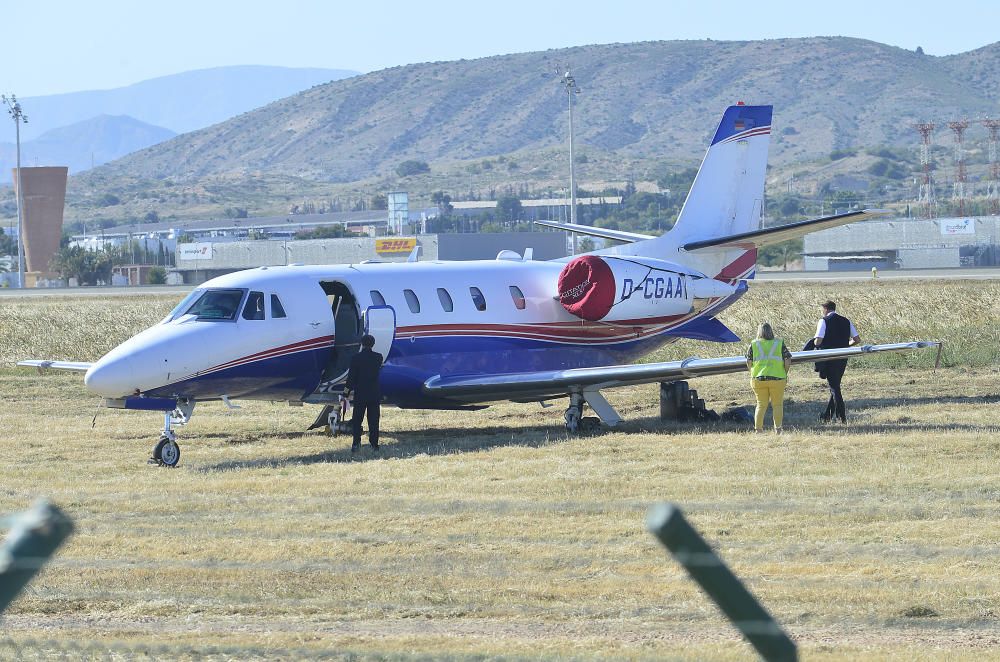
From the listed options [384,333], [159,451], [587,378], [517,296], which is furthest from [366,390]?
[517,296]

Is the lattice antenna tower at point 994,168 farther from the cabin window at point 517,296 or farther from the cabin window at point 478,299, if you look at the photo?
the cabin window at point 478,299

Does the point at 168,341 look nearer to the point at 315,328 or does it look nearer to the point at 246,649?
the point at 315,328

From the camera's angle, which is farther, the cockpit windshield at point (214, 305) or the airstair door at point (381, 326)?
the airstair door at point (381, 326)

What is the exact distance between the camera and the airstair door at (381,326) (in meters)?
19.8

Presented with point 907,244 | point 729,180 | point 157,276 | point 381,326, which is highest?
point 729,180

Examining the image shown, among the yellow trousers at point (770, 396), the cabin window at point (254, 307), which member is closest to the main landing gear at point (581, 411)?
the yellow trousers at point (770, 396)

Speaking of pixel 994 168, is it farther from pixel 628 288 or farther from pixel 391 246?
pixel 628 288

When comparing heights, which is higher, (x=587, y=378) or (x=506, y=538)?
(x=587, y=378)

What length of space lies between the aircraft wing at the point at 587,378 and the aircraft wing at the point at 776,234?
194 centimetres

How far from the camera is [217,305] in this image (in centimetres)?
1884

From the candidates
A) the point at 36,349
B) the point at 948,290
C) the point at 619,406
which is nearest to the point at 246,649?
the point at 619,406

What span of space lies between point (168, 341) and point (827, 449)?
332 inches

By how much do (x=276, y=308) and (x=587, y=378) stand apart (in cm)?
449

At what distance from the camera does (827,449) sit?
1659 cm
